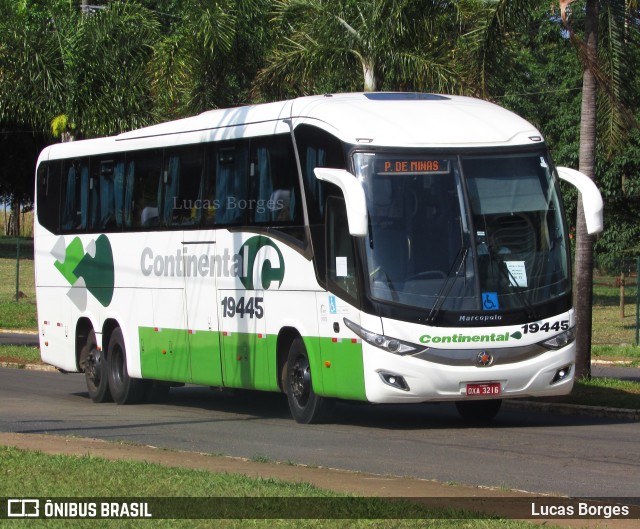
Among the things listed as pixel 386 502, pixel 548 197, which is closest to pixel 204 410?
pixel 548 197

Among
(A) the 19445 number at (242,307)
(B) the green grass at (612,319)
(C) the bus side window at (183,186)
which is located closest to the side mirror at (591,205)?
(A) the 19445 number at (242,307)

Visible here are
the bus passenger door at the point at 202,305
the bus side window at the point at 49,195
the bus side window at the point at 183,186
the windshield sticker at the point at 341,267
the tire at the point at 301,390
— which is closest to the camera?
the windshield sticker at the point at 341,267

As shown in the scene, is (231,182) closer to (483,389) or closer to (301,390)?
(301,390)

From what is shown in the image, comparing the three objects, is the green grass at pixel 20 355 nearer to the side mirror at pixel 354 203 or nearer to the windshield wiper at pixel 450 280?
the side mirror at pixel 354 203

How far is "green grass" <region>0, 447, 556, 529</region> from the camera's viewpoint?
27.1 ft

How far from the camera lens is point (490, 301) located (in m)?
14.5

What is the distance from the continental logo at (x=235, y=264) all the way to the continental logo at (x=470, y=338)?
2.44 metres

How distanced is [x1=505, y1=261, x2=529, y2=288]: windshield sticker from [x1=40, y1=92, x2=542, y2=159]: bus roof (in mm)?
1390

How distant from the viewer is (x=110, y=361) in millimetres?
19812

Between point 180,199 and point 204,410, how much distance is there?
2.91 meters

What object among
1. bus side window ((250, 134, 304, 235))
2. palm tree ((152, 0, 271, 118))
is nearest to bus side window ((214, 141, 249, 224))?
bus side window ((250, 134, 304, 235))

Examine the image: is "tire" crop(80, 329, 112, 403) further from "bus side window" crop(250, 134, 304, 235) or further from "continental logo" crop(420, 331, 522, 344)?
"continental logo" crop(420, 331, 522, 344)

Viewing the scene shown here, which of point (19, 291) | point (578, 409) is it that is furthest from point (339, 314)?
point (19, 291)

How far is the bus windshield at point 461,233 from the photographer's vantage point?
1443 cm
